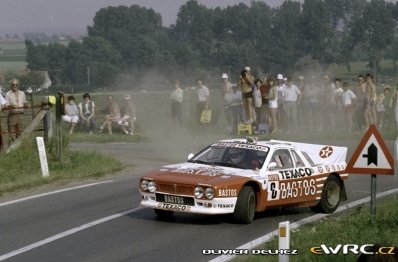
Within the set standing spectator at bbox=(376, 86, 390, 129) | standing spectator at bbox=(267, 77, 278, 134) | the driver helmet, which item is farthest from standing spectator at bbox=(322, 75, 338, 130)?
the driver helmet

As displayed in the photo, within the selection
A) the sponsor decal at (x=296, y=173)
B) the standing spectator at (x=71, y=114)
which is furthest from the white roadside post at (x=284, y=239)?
the standing spectator at (x=71, y=114)

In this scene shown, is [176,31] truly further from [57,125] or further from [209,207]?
[209,207]

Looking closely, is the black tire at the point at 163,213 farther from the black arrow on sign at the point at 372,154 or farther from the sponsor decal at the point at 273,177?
the black arrow on sign at the point at 372,154

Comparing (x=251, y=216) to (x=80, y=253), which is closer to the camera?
(x=80, y=253)

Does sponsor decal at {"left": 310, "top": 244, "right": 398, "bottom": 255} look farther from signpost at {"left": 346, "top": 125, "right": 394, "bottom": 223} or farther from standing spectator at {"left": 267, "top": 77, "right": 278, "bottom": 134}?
standing spectator at {"left": 267, "top": 77, "right": 278, "bottom": 134}

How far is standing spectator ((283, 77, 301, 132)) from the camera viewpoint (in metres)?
31.3

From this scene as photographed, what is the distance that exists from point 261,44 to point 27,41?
1329cm

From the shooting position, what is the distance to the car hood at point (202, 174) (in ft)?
47.1

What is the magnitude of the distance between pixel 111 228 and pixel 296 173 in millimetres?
3304

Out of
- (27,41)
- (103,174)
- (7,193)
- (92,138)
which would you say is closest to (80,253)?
(7,193)

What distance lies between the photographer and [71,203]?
17297 millimetres

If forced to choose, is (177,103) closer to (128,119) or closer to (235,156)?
(128,119)

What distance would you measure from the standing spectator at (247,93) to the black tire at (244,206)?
15299 mm

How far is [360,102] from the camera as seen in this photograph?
3061cm
